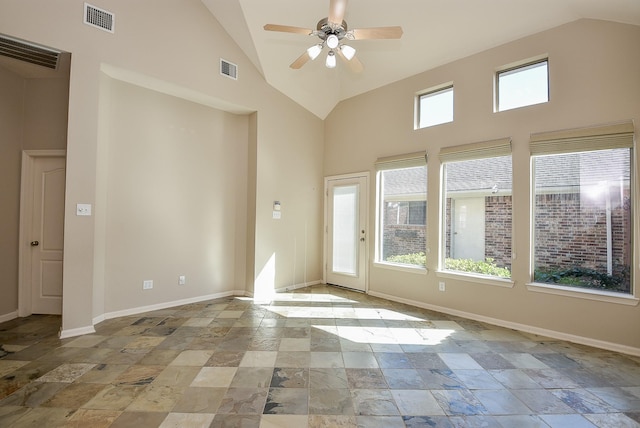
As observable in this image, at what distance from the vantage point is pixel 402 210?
4.87m

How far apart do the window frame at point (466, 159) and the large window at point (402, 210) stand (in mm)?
270

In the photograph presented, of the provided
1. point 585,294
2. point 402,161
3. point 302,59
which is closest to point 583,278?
point 585,294

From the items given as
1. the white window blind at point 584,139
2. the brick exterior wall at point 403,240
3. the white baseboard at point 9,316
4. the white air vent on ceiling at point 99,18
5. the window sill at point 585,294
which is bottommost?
the white baseboard at point 9,316

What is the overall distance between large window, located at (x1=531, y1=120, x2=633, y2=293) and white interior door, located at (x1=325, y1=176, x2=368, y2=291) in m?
2.59

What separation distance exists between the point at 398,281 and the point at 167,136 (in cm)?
426

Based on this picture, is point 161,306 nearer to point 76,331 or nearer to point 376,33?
point 76,331

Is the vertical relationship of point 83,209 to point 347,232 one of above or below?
above

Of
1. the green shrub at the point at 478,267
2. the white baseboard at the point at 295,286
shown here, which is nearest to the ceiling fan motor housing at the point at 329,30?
the green shrub at the point at 478,267

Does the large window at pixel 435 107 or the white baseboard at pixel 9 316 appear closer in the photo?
the white baseboard at pixel 9 316

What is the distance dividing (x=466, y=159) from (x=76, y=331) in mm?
5301

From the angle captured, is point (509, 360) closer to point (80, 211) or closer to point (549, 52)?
point (549, 52)

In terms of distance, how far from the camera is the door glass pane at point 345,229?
216 inches

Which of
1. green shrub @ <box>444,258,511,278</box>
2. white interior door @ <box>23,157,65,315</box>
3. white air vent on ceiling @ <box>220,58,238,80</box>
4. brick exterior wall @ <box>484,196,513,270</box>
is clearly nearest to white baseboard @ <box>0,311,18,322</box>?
white interior door @ <box>23,157,65,315</box>

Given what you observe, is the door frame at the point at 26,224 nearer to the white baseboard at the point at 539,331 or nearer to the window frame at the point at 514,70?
the white baseboard at the point at 539,331
